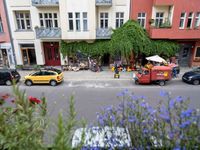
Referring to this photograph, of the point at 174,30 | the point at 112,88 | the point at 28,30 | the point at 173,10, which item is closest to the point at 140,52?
the point at 174,30

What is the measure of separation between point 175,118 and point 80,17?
50.3ft

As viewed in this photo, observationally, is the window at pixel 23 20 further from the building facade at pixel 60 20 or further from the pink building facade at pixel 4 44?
the pink building facade at pixel 4 44

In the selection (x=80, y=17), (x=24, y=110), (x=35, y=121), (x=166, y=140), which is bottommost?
(x=166, y=140)

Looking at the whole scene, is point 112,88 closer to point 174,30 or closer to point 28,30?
point 174,30

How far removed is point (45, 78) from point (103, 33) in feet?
25.7

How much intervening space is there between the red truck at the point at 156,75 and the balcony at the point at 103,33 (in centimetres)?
622

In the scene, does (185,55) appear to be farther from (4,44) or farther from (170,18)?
(4,44)

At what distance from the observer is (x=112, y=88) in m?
12.7

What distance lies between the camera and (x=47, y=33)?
1683cm

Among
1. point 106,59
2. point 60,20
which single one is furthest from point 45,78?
point 106,59

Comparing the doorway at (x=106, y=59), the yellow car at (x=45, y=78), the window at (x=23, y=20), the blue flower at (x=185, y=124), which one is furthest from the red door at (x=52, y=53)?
the blue flower at (x=185, y=124)

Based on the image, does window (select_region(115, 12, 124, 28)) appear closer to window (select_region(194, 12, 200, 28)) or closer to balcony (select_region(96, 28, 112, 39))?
balcony (select_region(96, 28, 112, 39))

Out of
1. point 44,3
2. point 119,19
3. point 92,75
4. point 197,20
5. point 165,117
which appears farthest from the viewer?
point 119,19

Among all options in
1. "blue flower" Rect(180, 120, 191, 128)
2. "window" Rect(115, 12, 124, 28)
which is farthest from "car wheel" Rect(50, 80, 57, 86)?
"blue flower" Rect(180, 120, 191, 128)
